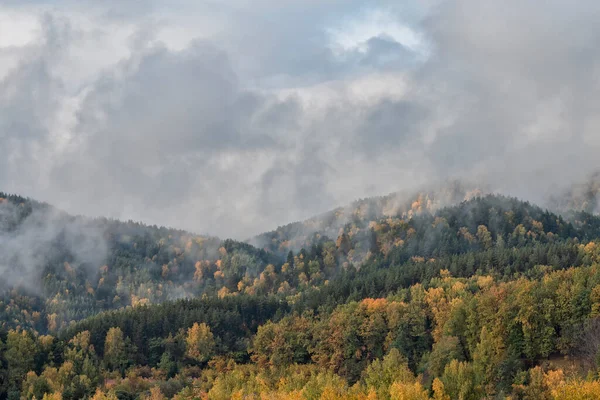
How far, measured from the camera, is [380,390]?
628ft

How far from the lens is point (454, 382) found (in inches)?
7549

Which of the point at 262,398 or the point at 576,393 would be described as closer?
the point at 576,393

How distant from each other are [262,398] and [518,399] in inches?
2131

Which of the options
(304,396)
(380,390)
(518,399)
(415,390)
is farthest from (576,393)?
(304,396)

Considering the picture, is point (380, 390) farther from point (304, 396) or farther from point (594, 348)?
point (594, 348)

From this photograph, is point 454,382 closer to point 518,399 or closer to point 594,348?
point 518,399

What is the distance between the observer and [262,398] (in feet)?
641

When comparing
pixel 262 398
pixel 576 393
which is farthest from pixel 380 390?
pixel 576 393

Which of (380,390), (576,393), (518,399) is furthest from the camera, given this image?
(380,390)

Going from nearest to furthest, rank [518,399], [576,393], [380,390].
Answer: [576,393] < [518,399] < [380,390]

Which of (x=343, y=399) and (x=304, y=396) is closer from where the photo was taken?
(x=343, y=399)

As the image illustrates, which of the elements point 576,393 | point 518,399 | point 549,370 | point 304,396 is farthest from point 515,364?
point 304,396

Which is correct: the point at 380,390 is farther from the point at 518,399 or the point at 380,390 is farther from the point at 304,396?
the point at 518,399

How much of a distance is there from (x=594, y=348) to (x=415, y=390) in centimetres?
4606
